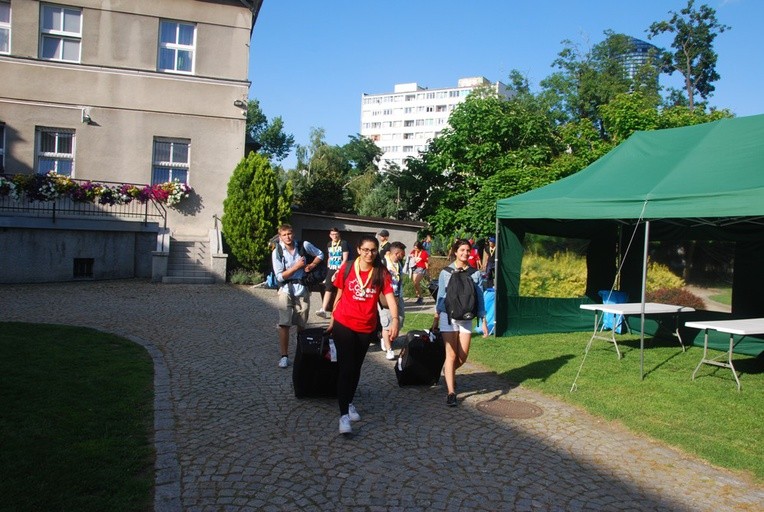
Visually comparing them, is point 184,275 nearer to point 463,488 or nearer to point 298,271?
point 298,271

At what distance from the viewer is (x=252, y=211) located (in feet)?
60.6

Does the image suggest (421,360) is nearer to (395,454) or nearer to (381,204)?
(395,454)

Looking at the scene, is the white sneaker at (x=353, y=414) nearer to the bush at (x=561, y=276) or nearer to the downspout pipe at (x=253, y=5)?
the bush at (x=561, y=276)

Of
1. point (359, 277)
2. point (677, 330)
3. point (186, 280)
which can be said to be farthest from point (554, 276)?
point (186, 280)

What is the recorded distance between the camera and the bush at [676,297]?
36.7ft

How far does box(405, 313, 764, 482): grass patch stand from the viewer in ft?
19.2

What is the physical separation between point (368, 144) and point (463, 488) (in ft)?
216

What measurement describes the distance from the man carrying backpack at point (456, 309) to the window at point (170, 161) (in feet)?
49.1

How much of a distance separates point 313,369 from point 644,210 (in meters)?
4.93

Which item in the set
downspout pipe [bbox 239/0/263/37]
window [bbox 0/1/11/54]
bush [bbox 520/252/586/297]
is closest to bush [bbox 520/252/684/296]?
bush [bbox 520/252/586/297]

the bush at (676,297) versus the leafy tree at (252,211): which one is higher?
the leafy tree at (252,211)

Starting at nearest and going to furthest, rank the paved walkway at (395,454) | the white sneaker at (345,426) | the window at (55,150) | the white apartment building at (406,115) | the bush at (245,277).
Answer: the paved walkway at (395,454), the white sneaker at (345,426), the bush at (245,277), the window at (55,150), the white apartment building at (406,115)

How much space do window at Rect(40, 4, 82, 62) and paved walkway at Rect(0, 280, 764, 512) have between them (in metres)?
15.1

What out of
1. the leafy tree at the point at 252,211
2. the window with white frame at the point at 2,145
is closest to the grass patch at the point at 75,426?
the leafy tree at the point at 252,211
